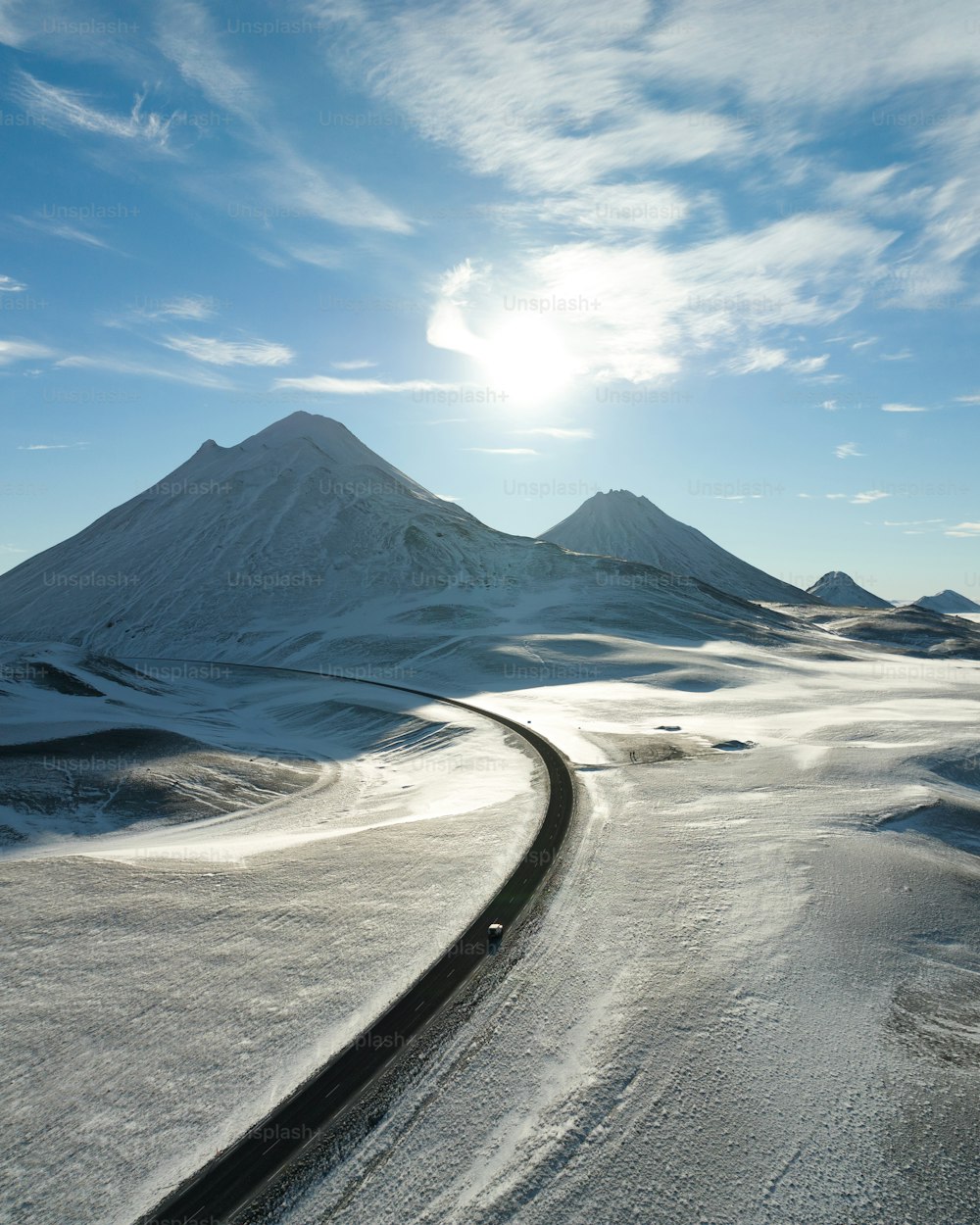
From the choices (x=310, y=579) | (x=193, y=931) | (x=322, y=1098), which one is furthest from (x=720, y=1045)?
(x=310, y=579)

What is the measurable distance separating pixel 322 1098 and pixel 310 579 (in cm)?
12678

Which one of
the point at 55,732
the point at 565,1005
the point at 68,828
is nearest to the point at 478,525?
the point at 55,732

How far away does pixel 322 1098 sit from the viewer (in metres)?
9.77

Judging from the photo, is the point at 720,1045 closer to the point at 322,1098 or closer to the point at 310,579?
the point at 322,1098

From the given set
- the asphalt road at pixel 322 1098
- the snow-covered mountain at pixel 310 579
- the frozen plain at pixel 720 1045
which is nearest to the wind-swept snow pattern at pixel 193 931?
the asphalt road at pixel 322 1098

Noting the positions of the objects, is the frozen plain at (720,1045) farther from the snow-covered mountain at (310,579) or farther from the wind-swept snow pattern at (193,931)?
the snow-covered mountain at (310,579)

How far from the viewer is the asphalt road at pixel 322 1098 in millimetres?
8211

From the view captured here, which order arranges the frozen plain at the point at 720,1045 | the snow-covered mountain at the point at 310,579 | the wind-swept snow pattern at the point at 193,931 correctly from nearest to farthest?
the frozen plain at the point at 720,1045, the wind-swept snow pattern at the point at 193,931, the snow-covered mountain at the point at 310,579

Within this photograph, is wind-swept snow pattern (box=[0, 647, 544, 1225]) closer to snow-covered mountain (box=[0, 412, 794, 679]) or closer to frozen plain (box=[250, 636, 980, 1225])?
frozen plain (box=[250, 636, 980, 1225])

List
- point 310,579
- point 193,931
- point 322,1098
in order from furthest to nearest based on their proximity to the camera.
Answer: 1. point 310,579
2. point 193,931
3. point 322,1098

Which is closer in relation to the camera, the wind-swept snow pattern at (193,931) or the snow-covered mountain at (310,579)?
the wind-swept snow pattern at (193,931)

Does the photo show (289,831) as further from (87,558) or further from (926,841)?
(87,558)

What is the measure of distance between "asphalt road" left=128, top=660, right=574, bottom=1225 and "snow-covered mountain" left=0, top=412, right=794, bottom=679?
236 ft

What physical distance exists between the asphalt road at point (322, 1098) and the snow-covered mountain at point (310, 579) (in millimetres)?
72058
